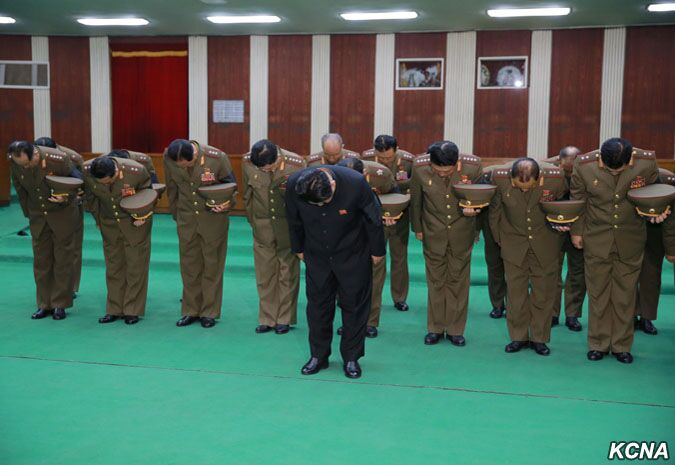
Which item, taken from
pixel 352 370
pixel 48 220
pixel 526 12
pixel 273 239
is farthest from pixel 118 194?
pixel 526 12

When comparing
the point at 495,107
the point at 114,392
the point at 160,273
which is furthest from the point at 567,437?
the point at 495,107

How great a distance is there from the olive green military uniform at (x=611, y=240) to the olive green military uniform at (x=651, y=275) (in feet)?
2.46

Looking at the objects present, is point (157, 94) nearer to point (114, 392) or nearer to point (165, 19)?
point (165, 19)

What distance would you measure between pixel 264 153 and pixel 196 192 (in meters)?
0.71

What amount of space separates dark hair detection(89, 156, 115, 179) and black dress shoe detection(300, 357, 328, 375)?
207 cm

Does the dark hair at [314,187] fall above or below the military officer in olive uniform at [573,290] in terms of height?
above

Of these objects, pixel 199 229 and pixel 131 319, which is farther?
pixel 131 319

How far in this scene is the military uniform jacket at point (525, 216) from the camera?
4.71 m

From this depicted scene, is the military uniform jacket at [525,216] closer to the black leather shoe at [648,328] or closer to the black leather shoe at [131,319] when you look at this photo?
the black leather shoe at [648,328]

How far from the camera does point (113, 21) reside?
11.0m

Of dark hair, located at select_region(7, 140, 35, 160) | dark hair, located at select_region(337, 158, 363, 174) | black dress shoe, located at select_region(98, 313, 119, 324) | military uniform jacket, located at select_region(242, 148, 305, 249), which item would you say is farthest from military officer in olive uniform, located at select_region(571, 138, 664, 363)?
dark hair, located at select_region(7, 140, 35, 160)

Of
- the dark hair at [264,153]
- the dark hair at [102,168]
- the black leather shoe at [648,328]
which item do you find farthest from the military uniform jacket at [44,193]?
the black leather shoe at [648,328]

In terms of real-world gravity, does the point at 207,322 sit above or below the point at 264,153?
below

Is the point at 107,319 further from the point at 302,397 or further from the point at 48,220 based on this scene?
the point at 302,397
